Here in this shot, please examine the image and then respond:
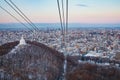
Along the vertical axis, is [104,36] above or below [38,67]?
below

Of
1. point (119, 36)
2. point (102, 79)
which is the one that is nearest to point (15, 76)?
point (102, 79)

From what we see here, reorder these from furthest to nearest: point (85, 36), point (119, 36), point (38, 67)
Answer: point (85, 36)
point (119, 36)
point (38, 67)

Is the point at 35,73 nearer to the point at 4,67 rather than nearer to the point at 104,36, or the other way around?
the point at 4,67

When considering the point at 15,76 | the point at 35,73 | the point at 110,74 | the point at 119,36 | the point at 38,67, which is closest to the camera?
the point at 15,76

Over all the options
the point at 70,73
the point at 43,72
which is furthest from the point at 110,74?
the point at 43,72

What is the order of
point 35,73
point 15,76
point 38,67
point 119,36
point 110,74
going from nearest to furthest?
point 15,76 < point 35,73 < point 38,67 < point 110,74 < point 119,36

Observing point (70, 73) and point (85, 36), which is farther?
point (85, 36)

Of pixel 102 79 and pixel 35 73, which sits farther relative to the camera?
pixel 102 79

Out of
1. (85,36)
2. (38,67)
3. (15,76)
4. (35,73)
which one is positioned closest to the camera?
(15,76)

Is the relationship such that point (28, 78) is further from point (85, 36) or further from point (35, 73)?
point (85, 36)
